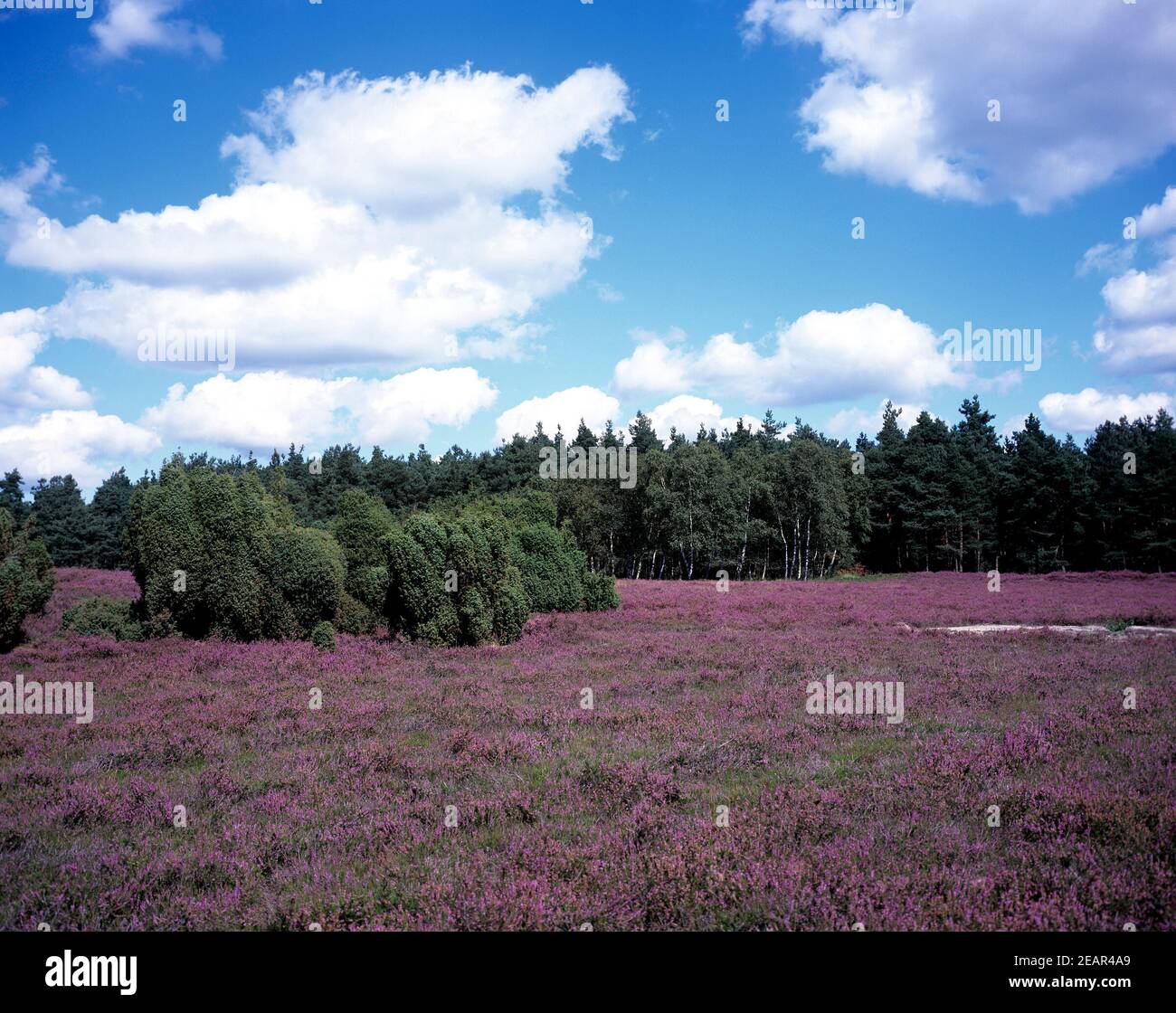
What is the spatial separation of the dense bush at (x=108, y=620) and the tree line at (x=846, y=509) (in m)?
38.7

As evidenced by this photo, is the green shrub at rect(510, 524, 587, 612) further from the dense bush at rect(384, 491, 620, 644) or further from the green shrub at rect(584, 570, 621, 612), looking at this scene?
the dense bush at rect(384, 491, 620, 644)

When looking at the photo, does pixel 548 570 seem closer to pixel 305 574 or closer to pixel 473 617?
pixel 473 617

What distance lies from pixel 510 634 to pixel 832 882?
17236 millimetres

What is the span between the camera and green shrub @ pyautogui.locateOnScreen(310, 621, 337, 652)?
20.3 m

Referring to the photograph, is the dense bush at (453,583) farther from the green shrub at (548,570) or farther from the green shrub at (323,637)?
the green shrub at (548,570)

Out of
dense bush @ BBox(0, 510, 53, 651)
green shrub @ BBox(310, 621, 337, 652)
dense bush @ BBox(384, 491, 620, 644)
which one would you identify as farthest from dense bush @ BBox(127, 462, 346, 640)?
dense bush @ BBox(384, 491, 620, 644)

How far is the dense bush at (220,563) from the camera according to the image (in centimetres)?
2106

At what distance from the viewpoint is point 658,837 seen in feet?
21.2

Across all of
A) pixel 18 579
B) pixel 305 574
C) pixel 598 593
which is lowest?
pixel 598 593

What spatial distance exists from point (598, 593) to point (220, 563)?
15.9m

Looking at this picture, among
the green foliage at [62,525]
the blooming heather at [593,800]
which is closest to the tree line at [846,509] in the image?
the green foliage at [62,525]

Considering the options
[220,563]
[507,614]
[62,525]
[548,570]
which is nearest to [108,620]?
[220,563]

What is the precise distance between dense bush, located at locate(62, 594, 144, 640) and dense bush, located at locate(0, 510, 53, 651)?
45.7 inches

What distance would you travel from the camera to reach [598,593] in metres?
32.1
